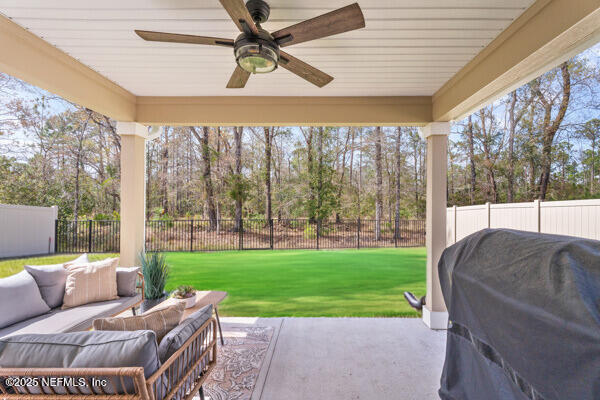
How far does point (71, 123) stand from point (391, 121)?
11282 mm

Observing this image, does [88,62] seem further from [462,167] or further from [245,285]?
[462,167]

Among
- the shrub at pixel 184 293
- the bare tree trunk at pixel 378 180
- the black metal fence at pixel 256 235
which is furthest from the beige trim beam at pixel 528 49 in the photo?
the bare tree trunk at pixel 378 180

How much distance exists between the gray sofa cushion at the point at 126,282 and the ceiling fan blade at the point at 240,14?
2.89 m

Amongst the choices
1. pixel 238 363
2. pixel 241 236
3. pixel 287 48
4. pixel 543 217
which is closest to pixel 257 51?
pixel 287 48

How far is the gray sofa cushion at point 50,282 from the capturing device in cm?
282

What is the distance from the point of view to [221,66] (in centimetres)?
293

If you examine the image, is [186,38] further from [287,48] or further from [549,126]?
[549,126]

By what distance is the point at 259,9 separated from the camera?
1966 mm

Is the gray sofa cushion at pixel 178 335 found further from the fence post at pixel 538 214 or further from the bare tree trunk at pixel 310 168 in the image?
the bare tree trunk at pixel 310 168

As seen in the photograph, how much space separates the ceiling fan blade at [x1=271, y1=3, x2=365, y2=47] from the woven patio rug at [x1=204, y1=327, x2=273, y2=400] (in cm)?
254

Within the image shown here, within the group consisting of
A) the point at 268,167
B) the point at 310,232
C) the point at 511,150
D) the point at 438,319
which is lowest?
the point at 438,319

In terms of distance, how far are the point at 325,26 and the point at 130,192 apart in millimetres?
3201

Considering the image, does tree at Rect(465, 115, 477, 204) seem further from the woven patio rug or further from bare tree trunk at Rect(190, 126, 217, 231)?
the woven patio rug

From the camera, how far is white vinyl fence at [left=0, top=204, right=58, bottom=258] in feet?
18.3
